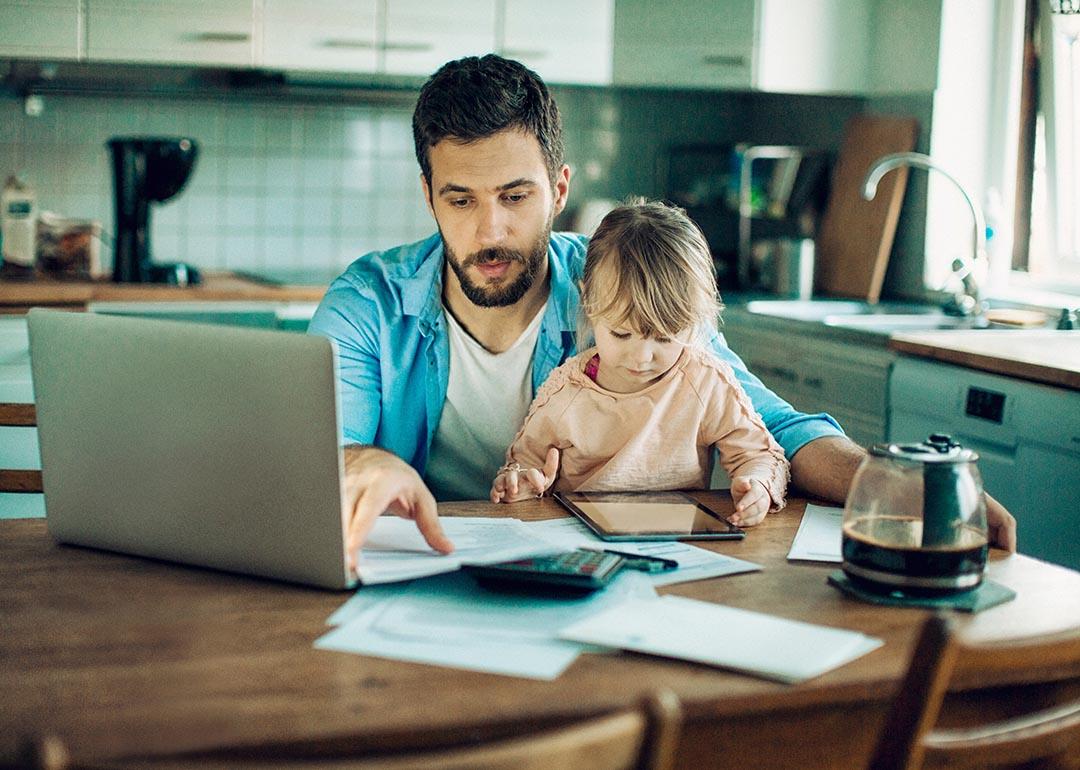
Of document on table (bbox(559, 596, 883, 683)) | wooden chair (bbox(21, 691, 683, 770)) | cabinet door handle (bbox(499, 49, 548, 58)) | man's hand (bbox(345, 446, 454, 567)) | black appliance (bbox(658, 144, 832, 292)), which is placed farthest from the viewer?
black appliance (bbox(658, 144, 832, 292))

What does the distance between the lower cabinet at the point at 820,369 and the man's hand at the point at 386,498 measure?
6.54 feet

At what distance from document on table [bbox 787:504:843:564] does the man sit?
210 mm

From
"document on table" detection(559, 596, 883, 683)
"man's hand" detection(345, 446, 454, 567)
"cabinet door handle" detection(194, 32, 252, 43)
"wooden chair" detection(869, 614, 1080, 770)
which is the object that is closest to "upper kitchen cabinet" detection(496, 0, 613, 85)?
"cabinet door handle" detection(194, 32, 252, 43)

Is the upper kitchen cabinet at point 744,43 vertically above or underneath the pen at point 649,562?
above

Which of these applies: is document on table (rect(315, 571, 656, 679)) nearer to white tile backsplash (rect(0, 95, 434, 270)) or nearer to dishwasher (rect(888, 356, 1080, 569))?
dishwasher (rect(888, 356, 1080, 569))

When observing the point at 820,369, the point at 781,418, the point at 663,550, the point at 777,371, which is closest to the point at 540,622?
the point at 663,550

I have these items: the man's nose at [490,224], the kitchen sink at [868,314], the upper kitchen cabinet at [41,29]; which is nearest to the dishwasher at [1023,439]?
the kitchen sink at [868,314]

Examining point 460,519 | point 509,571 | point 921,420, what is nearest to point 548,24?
point 921,420

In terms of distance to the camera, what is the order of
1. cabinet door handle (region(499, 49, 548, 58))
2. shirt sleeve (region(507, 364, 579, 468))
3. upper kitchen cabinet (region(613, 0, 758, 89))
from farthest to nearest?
upper kitchen cabinet (region(613, 0, 758, 89)), cabinet door handle (region(499, 49, 548, 58)), shirt sleeve (region(507, 364, 579, 468))

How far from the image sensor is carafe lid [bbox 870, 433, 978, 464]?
1.27 m

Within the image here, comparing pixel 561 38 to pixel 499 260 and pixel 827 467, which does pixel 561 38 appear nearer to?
pixel 499 260

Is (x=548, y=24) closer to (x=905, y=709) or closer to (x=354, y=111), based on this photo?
(x=354, y=111)

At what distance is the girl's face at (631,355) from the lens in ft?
5.95

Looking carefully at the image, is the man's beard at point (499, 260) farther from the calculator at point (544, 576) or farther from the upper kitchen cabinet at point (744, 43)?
the upper kitchen cabinet at point (744, 43)
